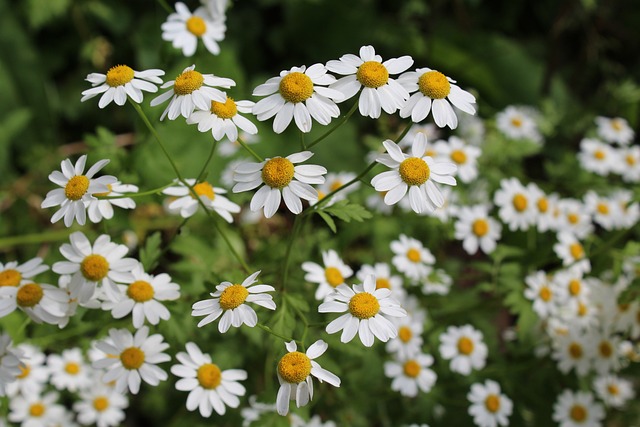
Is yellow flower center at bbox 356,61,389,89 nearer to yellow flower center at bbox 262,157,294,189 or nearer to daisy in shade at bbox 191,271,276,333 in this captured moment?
yellow flower center at bbox 262,157,294,189

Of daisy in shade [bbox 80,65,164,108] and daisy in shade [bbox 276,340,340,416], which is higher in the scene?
daisy in shade [bbox 80,65,164,108]

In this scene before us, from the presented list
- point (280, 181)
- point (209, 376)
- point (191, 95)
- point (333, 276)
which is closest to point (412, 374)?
point (333, 276)

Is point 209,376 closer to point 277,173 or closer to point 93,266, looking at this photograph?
point 93,266

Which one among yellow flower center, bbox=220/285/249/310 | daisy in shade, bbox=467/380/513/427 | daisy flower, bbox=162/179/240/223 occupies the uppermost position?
yellow flower center, bbox=220/285/249/310

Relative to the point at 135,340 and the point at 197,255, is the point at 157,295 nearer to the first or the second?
the point at 135,340

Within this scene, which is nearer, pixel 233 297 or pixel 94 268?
pixel 233 297

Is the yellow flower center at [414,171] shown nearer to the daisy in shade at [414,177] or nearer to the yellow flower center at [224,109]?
the daisy in shade at [414,177]

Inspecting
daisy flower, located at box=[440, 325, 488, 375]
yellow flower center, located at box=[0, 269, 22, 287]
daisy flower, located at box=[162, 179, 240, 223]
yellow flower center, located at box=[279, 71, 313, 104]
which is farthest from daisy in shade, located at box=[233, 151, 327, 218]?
daisy flower, located at box=[440, 325, 488, 375]

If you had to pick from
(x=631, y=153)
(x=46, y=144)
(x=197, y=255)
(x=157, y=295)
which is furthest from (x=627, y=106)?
(x=46, y=144)
